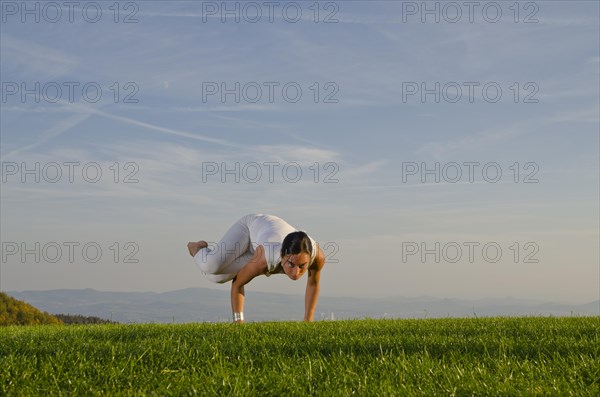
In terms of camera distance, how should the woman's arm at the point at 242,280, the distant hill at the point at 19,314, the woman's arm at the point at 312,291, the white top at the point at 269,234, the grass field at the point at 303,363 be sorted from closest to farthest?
the grass field at the point at 303,363, the white top at the point at 269,234, the woman's arm at the point at 242,280, the woman's arm at the point at 312,291, the distant hill at the point at 19,314

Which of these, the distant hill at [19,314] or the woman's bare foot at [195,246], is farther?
the distant hill at [19,314]

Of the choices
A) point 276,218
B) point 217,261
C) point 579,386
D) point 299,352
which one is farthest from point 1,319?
point 579,386

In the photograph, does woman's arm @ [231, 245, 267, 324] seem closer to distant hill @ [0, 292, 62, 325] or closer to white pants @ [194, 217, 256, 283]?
white pants @ [194, 217, 256, 283]

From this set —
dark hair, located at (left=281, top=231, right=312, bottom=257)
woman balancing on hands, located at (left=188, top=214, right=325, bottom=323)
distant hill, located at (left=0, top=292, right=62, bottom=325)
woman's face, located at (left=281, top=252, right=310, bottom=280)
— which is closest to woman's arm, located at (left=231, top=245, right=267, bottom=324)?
woman balancing on hands, located at (left=188, top=214, right=325, bottom=323)

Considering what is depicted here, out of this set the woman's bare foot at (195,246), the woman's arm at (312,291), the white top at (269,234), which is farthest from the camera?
the woman's bare foot at (195,246)

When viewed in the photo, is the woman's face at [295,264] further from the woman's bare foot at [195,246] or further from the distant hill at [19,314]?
the distant hill at [19,314]

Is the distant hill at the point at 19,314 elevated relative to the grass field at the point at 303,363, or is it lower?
lower

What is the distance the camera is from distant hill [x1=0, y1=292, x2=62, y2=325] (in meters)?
14.5

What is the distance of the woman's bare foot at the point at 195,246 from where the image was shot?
12.1 m

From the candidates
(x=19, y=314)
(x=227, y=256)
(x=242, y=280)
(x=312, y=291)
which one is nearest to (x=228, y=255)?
(x=227, y=256)

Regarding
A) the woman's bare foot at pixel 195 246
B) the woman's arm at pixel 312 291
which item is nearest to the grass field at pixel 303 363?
the woman's arm at pixel 312 291

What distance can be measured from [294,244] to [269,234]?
2.45 ft

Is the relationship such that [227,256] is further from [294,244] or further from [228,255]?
[294,244]

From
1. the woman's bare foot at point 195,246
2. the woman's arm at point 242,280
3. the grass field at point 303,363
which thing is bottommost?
the grass field at point 303,363
